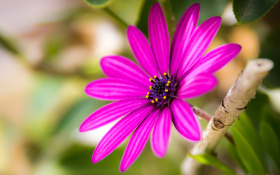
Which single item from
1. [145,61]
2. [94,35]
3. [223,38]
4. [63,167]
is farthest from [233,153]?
[94,35]

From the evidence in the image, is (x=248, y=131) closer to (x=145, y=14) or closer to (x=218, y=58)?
(x=218, y=58)

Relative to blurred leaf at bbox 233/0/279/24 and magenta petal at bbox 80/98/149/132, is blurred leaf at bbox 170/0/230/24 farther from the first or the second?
magenta petal at bbox 80/98/149/132

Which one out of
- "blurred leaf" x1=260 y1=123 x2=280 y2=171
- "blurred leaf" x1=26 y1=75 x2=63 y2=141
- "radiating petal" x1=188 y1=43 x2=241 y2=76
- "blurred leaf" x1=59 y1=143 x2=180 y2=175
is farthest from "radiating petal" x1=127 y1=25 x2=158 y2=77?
"blurred leaf" x1=26 y1=75 x2=63 y2=141

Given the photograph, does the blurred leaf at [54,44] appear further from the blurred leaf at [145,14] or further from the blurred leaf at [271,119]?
the blurred leaf at [271,119]

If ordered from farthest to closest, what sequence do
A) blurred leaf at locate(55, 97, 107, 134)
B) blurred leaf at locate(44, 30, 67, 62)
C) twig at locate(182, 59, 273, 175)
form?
blurred leaf at locate(44, 30, 67, 62)
blurred leaf at locate(55, 97, 107, 134)
twig at locate(182, 59, 273, 175)

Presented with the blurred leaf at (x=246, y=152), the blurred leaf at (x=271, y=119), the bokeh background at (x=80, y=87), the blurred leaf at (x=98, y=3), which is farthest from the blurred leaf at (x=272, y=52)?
the blurred leaf at (x=98, y=3)

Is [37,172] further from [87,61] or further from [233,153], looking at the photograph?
[233,153]

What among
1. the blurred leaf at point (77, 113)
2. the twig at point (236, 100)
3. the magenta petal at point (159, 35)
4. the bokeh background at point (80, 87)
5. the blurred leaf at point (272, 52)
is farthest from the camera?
the blurred leaf at point (77, 113)
